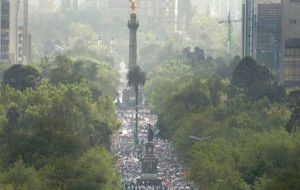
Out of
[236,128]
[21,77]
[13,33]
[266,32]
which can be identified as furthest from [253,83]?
[13,33]

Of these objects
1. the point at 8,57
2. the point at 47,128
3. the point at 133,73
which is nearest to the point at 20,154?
the point at 47,128

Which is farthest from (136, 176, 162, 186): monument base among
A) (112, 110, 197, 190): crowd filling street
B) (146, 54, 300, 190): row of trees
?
(146, 54, 300, 190): row of trees

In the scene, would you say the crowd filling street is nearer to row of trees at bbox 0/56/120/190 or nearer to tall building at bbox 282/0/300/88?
row of trees at bbox 0/56/120/190

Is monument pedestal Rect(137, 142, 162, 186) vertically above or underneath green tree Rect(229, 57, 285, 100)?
underneath

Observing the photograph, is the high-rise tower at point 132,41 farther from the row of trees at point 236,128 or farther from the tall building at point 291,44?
the tall building at point 291,44

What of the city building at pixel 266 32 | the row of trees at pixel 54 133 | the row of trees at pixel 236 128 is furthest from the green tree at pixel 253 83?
the city building at pixel 266 32

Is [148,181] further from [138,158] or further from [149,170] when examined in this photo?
[138,158]
